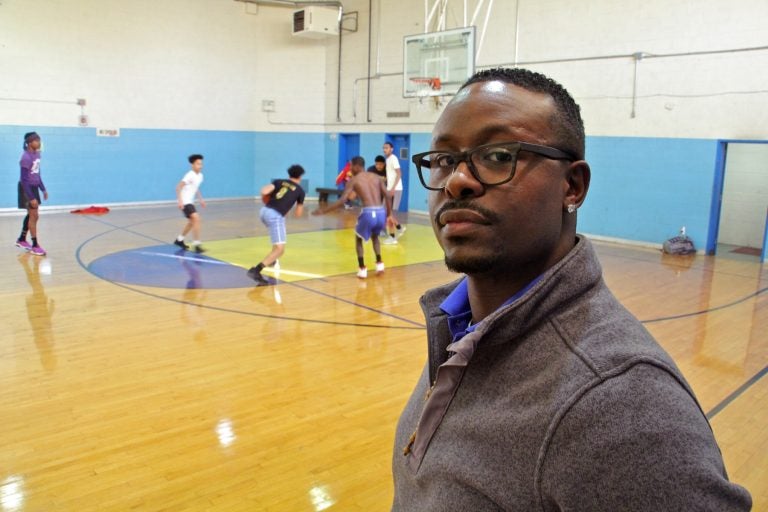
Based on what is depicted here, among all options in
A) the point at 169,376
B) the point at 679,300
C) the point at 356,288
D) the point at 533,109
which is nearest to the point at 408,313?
the point at 356,288

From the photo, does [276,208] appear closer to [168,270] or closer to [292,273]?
[292,273]

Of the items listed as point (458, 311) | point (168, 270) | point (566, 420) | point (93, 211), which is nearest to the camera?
point (566, 420)

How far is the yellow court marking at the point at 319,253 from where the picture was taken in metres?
9.39

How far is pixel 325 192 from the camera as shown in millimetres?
18594

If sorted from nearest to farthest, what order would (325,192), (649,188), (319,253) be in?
(319,253) → (649,188) → (325,192)

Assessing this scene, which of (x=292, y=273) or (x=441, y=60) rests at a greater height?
(x=441, y=60)

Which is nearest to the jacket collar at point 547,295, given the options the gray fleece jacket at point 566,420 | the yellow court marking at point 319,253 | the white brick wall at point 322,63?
the gray fleece jacket at point 566,420

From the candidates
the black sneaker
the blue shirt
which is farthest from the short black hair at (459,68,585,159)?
the black sneaker

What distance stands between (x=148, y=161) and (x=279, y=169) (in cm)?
398

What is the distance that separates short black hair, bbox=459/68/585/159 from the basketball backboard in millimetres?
11711

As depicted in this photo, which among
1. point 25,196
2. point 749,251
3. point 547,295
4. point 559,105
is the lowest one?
point 749,251

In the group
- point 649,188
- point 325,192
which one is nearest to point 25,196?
point 325,192

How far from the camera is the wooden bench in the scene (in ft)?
60.0

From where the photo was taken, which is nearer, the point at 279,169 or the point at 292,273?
the point at 292,273
